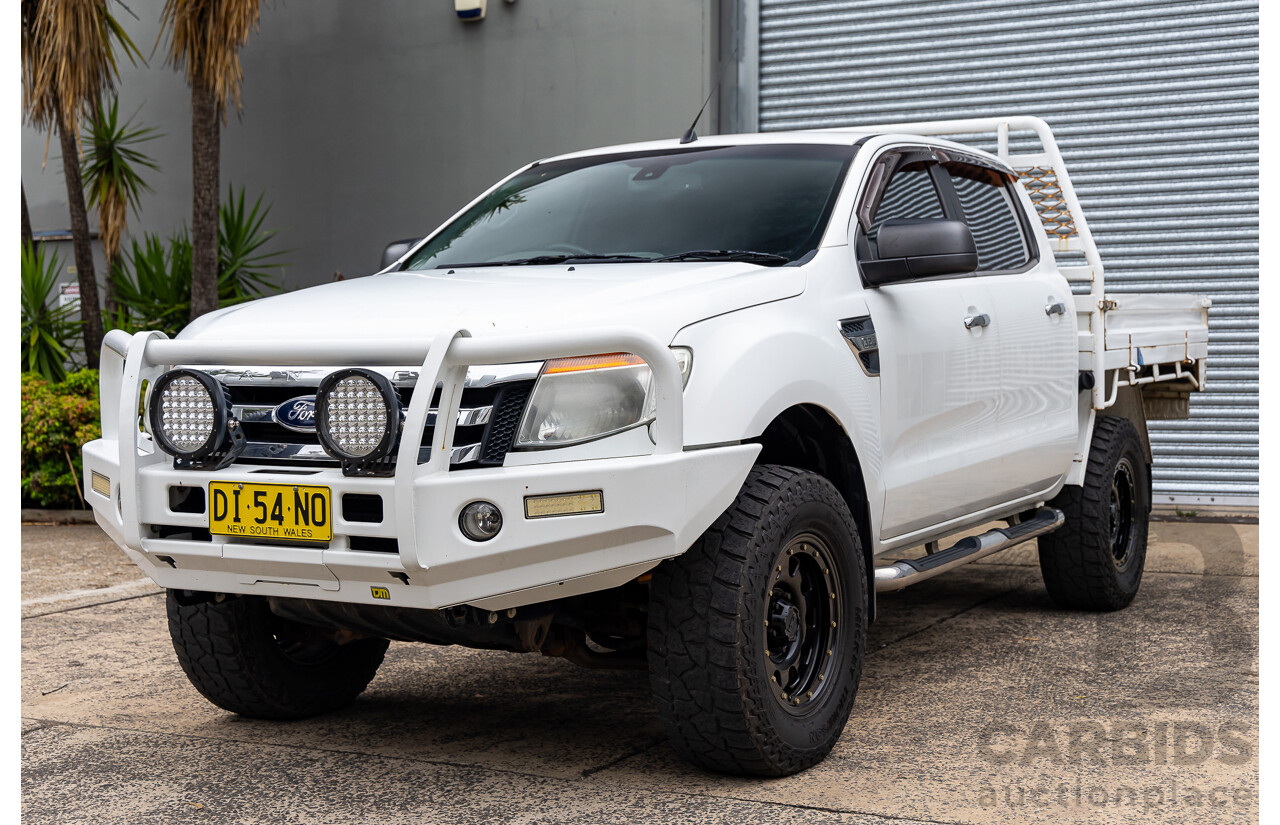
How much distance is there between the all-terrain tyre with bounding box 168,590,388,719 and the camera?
4301 millimetres

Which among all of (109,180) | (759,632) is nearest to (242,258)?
(109,180)

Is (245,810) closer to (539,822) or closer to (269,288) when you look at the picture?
(539,822)

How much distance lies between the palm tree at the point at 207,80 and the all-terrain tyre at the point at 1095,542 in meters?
6.47

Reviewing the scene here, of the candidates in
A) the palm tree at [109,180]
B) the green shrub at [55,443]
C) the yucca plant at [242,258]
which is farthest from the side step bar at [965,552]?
the palm tree at [109,180]

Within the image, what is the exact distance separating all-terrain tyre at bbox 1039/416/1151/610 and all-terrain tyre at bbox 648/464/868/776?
243 centimetres

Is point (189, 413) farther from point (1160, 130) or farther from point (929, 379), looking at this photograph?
point (1160, 130)

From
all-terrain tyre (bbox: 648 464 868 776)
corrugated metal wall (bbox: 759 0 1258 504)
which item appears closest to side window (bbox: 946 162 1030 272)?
all-terrain tyre (bbox: 648 464 868 776)

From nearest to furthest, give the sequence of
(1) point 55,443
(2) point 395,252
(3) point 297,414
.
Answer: (3) point 297,414, (2) point 395,252, (1) point 55,443

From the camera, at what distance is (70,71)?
31.1 ft

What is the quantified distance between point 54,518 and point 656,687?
6.92 m

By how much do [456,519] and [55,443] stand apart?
265 inches

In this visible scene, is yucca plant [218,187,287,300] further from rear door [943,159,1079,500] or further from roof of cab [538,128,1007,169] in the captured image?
rear door [943,159,1079,500]

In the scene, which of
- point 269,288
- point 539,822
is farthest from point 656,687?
point 269,288

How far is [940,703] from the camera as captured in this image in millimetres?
4625
